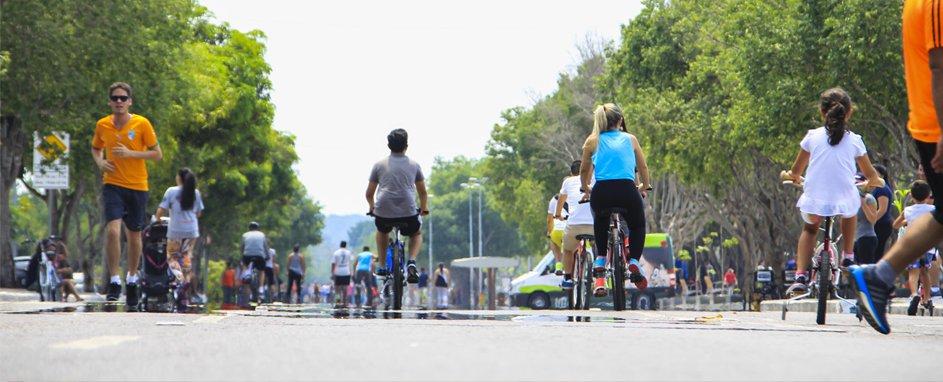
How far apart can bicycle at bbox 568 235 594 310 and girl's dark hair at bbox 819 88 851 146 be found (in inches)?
184

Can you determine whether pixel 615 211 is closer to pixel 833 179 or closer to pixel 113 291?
pixel 833 179

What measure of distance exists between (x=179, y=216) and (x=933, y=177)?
39.9ft

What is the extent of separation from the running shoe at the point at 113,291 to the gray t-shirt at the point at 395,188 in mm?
2632

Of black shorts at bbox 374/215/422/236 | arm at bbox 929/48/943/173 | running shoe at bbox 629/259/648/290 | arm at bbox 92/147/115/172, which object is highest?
arm at bbox 92/147/115/172

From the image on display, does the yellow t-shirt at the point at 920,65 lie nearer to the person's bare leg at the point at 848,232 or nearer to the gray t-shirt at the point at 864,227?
the person's bare leg at the point at 848,232

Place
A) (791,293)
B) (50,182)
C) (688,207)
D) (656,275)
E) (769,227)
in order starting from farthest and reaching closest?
(688,207), (769,227), (656,275), (50,182), (791,293)

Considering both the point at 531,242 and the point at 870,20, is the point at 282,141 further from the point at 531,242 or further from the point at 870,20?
the point at 870,20

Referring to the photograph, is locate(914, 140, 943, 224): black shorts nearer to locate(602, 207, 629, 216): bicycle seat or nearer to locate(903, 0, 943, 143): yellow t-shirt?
locate(903, 0, 943, 143): yellow t-shirt

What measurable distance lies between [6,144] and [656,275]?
14.5 metres

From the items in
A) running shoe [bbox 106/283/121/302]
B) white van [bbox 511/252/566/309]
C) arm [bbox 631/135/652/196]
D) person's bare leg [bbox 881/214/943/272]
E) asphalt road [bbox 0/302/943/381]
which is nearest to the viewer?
asphalt road [bbox 0/302/943/381]

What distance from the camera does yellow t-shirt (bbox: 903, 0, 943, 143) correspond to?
8320mm

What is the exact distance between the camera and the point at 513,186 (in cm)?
7531

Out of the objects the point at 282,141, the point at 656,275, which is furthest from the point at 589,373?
the point at 282,141

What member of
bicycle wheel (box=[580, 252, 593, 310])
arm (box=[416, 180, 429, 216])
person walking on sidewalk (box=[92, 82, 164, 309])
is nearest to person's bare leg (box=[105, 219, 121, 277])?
person walking on sidewalk (box=[92, 82, 164, 309])
